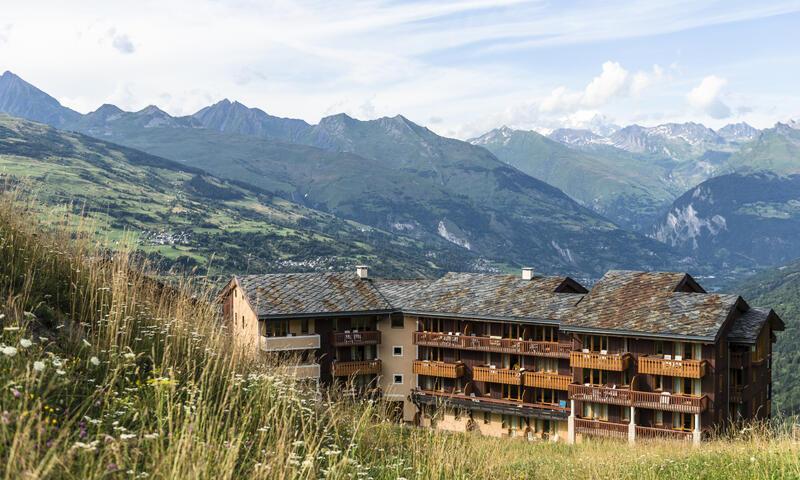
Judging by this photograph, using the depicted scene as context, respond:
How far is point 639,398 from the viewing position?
48.3 m

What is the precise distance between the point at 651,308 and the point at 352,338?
865 inches

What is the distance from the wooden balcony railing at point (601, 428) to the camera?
48791mm

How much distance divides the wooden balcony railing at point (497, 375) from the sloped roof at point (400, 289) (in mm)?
7528

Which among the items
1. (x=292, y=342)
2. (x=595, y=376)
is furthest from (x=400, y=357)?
(x=595, y=376)

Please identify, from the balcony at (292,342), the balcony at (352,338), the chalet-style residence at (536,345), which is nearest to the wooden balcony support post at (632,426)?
the chalet-style residence at (536,345)

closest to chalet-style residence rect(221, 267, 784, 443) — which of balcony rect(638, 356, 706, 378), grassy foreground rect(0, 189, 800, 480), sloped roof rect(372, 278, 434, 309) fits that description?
balcony rect(638, 356, 706, 378)

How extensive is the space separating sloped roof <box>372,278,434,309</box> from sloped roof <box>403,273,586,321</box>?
47 cm

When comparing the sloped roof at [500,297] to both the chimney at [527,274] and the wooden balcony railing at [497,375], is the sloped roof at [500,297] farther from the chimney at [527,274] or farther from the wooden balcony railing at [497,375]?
the wooden balcony railing at [497,375]

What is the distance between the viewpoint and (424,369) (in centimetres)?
5916

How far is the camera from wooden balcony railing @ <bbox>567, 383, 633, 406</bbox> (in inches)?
1922

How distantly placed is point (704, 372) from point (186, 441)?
44935mm

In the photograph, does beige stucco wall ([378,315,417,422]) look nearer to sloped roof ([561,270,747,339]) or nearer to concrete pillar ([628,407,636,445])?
sloped roof ([561,270,747,339])

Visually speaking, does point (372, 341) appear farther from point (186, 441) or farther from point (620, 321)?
point (186, 441)

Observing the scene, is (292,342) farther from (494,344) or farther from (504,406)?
(504,406)
